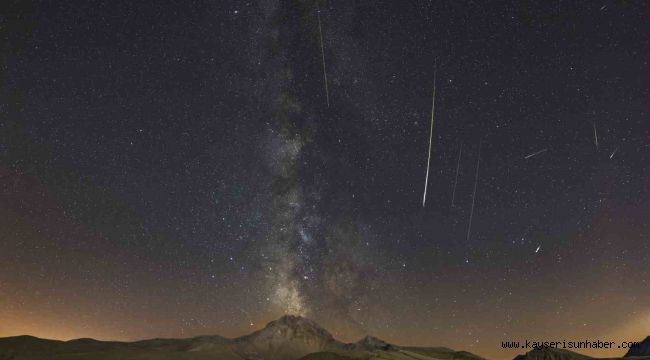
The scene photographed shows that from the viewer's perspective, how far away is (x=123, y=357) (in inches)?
5157

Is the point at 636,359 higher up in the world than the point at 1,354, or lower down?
higher up

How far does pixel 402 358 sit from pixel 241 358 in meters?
55.2

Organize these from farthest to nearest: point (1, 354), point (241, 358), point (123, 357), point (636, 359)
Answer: point (241, 358), point (636, 359), point (123, 357), point (1, 354)

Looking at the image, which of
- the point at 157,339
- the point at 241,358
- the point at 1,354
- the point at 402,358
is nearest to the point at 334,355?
the point at 402,358

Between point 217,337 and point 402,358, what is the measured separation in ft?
232

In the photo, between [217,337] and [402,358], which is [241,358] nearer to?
[217,337]

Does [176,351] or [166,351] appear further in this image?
[176,351]

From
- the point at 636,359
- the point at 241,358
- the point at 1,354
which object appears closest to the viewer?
the point at 1,354

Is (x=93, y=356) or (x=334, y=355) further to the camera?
(x=334, y=355)

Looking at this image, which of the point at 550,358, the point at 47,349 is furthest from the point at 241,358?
the point at 550,358

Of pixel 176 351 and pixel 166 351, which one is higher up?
pixel 176 351

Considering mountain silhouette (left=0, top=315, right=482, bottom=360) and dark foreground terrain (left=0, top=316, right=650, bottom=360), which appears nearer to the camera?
mountain silhouette (left=0, top=315, right=482, bottom=360)

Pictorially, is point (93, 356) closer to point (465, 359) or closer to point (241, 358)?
point (241, 358)

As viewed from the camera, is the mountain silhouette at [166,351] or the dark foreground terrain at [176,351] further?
the dark foreground terrain at [176,351]
